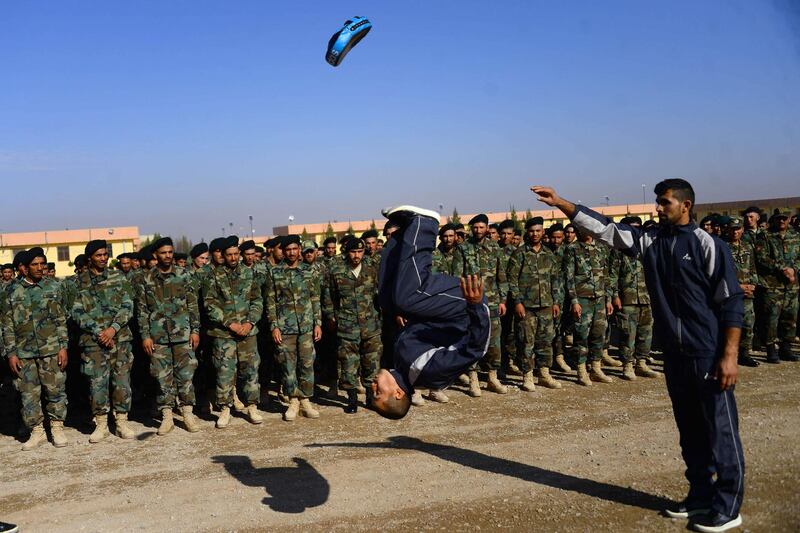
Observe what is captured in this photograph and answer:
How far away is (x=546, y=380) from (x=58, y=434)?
6.12 m

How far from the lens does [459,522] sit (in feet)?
15.5

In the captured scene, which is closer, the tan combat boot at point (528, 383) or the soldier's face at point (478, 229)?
the tan combat boot at point (528, 383)

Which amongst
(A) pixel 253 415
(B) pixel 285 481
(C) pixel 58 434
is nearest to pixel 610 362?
(A) pixel 253 415

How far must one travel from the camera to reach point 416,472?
577 centimetres

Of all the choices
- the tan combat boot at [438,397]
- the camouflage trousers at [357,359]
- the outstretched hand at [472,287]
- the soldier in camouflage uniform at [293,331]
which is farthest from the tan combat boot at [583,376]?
the outstretched hand at [472,287]

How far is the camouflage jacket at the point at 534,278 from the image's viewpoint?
351 inches

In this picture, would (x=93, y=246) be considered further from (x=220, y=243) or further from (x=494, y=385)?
(x=494, y=385)

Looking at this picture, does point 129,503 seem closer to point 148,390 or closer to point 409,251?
point 409,251

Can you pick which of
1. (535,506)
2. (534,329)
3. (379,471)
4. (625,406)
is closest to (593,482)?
(535,506)

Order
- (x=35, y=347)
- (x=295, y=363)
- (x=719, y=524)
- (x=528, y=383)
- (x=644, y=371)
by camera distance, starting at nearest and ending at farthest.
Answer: (x=719, y=524) → (x=35, y=347) → (x=295, y=363) → (x=528, y=383) → (x=644, y=371)

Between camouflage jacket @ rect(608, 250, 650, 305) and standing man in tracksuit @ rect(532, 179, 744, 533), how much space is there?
15.9 ft

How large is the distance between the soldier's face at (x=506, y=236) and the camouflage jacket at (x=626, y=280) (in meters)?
1.57

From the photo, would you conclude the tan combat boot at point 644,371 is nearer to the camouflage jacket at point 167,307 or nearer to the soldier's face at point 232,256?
the soldier's face at point 232,256

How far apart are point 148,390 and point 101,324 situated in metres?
2.22
